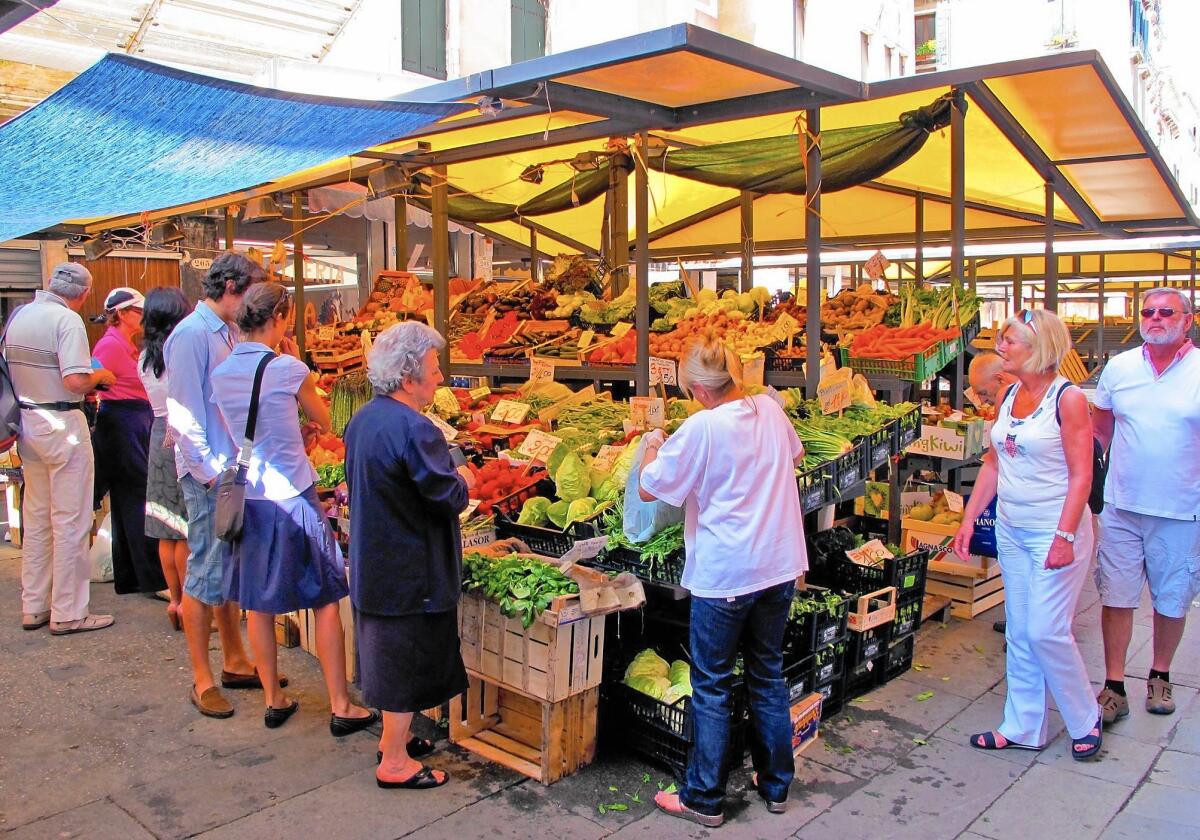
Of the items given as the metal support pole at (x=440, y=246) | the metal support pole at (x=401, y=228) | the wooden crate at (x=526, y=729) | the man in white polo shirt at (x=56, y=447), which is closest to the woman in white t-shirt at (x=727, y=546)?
the wooden crate at (x=526, y=729)

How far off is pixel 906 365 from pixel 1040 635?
2.36 meters

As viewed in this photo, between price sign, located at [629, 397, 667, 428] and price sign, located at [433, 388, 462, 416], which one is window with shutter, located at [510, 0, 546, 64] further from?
price sign, located at [629, 397, 667, 428]

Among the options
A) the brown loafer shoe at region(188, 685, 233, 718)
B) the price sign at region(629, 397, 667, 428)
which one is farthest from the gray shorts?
the brown loafer shoe at region(188, 685, 233, 718)

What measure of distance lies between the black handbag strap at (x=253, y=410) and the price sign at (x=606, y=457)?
169 centimetres

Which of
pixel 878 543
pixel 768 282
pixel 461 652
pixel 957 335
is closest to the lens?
pixel 461 652

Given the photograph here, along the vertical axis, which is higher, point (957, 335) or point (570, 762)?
point (957, 335)

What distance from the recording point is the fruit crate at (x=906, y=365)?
5676mm

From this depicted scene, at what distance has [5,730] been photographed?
4051mm

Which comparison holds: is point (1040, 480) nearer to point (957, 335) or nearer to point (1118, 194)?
point (957, 335)

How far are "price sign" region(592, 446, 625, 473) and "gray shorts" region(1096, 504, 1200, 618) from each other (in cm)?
225

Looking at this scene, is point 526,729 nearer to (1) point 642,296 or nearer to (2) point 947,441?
(1) point 642,296

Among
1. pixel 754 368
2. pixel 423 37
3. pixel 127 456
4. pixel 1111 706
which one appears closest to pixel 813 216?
pixel 754 368

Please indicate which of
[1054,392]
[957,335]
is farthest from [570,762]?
[957,335]

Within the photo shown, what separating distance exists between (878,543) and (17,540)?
654cm
